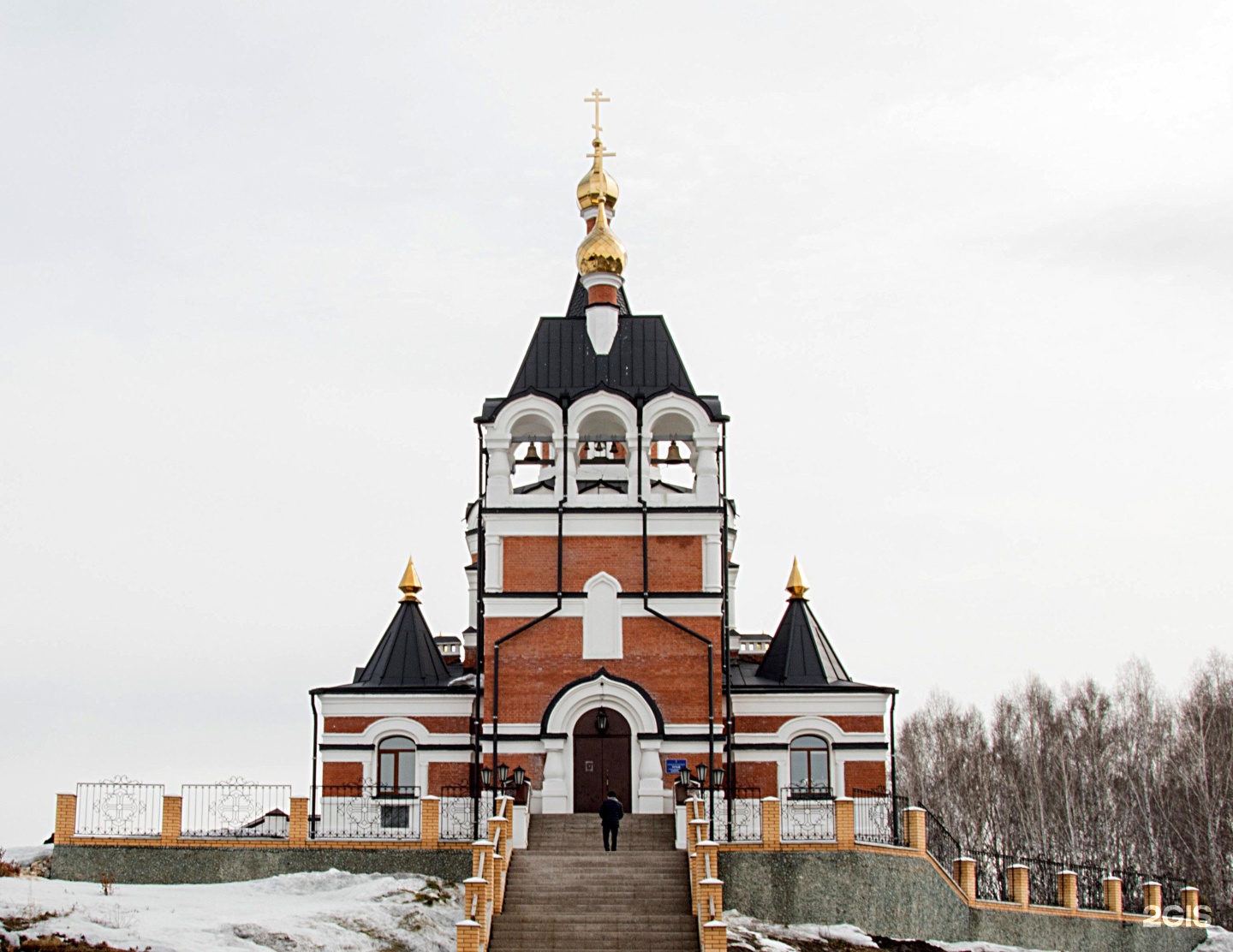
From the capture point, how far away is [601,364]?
25.0m

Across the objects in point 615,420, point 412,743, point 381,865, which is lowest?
point 381,865

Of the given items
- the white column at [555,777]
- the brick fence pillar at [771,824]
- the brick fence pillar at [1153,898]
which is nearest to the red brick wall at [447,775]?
the white column at [555,777]

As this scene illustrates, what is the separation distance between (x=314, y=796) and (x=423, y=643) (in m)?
3.43

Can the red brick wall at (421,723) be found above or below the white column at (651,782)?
above

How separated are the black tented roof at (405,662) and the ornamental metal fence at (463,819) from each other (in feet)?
11.3

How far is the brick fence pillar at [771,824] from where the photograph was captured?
19078mm

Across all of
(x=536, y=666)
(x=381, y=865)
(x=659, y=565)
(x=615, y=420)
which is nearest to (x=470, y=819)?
(x=381, y=865)

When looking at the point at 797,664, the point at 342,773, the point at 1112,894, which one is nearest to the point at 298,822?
the point at 342,773

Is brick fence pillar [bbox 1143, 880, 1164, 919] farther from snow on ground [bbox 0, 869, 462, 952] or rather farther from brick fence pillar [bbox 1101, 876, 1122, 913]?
snow on ground [bbox 0, 869, 462, 952]

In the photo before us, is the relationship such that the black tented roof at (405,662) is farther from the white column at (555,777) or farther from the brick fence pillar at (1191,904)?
the brick fence pillar at (1191,904)

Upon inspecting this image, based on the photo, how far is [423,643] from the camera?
2508 centimetres

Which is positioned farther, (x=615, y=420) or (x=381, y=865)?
(x=615, y=420)

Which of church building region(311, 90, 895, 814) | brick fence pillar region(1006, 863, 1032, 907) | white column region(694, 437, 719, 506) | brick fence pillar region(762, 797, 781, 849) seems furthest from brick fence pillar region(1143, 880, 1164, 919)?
white column region(694, 437, 719, 506)

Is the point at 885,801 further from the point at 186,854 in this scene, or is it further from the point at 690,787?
the point at 186,854
